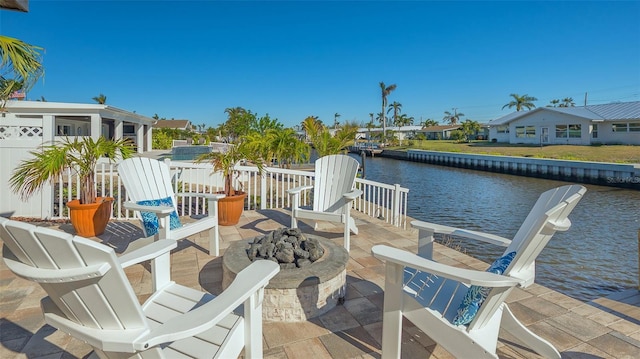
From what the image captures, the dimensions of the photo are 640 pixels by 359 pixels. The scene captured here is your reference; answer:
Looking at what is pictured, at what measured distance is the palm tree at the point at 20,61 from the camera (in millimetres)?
3615

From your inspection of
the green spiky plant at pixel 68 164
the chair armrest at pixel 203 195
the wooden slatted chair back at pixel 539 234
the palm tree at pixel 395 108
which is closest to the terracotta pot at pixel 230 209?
the chair armrest at pixel 203 195

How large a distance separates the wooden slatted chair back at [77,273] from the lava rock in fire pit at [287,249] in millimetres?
1300

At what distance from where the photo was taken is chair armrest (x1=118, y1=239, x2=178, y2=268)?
1417 millimetres

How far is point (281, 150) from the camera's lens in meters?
9.22

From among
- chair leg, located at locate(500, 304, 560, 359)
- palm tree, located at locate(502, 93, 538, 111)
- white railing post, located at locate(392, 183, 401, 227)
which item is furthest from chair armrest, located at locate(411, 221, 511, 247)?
palm tree, located at locate(502, 93, 538, 111)

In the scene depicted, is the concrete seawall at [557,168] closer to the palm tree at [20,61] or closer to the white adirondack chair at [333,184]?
the white adirondack chair at [333,184]

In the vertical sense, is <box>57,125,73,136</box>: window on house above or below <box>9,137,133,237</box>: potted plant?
above

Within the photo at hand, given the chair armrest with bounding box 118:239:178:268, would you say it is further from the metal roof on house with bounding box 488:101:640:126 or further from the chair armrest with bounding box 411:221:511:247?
the metal roof on house with bounding box 488:101:640:126

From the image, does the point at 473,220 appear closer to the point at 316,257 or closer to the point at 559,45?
the point at 316,257

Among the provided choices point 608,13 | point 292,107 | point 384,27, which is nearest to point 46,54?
point 384,27

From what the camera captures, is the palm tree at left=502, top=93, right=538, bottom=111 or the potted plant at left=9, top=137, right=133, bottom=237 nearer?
the potted plant at left=9, top=137, right=133, bottom=237

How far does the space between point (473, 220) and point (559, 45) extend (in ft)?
41.4

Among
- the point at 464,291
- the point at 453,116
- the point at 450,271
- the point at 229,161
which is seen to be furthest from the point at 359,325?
the point at 453,116

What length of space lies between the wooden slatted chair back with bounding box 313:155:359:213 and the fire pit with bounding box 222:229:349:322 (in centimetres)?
129
